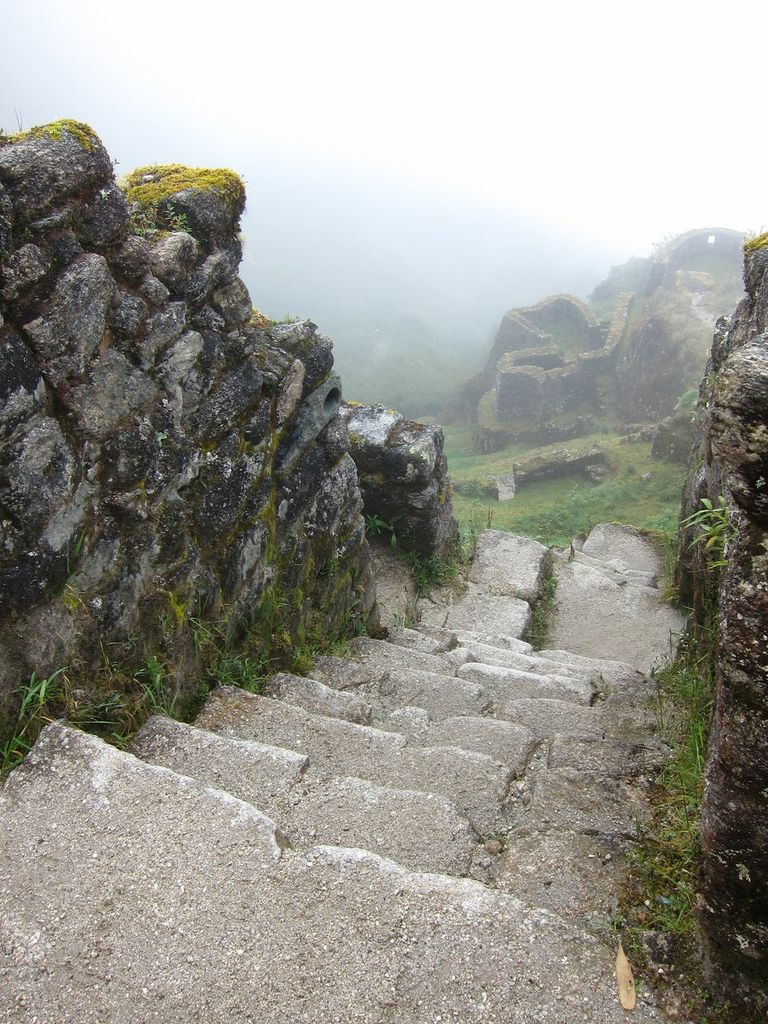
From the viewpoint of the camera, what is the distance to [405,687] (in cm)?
627

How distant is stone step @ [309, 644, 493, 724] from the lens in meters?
5.98

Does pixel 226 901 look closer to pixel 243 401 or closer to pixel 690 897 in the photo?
pixel 690 897

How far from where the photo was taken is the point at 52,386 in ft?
12.9

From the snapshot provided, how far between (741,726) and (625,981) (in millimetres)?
1058

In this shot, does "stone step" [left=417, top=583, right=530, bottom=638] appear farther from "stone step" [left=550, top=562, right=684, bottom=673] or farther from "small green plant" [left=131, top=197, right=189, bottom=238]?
"small green plant" [left=131, top=197, right=189, bottom=238]

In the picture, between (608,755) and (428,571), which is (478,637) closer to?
(428,571)

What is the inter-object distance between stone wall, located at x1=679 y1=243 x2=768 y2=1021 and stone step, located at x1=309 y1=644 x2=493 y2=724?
10.9 ft

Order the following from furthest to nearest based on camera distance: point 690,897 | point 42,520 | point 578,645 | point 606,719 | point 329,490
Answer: point 578,645 < point 329,490 < point 606,719 < point 42,520 < point 690,897

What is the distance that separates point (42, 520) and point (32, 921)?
6.47 ft

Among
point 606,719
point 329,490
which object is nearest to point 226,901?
point 606,719

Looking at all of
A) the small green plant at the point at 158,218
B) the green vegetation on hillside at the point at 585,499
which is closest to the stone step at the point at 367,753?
the small green plant at the point at 158,218

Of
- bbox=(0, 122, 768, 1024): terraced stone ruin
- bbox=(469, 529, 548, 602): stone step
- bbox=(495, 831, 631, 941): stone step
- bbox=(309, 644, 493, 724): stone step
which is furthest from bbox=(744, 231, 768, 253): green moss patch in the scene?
bbox=(469, 529, 548, 602): stone step

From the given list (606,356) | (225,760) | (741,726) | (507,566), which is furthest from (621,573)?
(606,356)

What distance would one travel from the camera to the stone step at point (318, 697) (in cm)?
532
